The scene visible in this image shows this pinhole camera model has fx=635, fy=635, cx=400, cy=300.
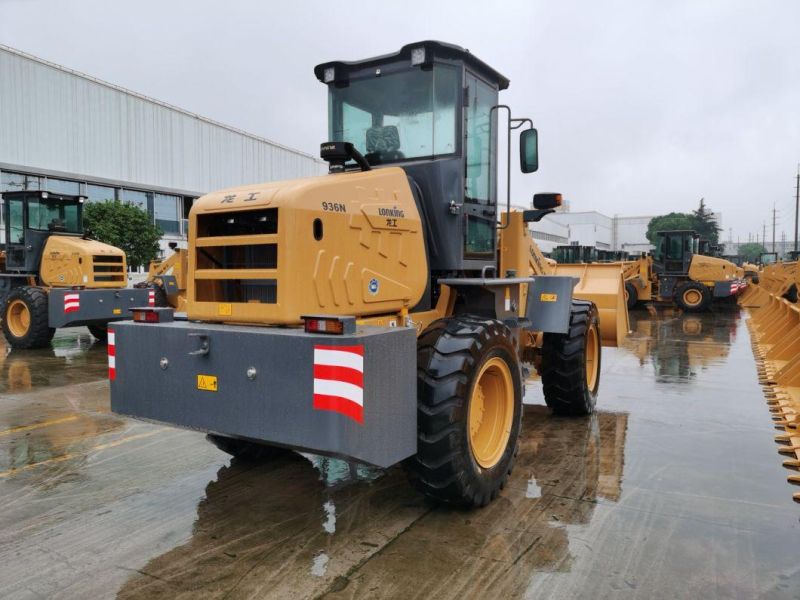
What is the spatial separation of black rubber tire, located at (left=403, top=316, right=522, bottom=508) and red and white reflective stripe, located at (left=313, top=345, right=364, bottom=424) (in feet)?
2.09

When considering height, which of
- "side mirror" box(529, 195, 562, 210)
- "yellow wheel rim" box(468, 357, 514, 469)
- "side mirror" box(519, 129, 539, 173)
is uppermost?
"side mirror" box(519, 129, 539, 173)

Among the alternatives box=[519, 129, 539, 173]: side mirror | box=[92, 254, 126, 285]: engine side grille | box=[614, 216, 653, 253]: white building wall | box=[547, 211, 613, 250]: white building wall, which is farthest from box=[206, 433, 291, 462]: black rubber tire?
box=[614, 216, 653, 253]: white building wall

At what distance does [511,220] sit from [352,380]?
10.4 ft

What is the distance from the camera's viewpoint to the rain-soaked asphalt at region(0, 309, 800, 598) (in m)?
3.25

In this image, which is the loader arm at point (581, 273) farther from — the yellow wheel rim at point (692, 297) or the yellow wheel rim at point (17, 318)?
A: the yellow wheel rim at point (692, 297)

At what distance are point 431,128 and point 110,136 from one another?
29.8 m

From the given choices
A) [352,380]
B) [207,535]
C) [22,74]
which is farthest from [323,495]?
[22,74]

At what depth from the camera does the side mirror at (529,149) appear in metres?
5.14

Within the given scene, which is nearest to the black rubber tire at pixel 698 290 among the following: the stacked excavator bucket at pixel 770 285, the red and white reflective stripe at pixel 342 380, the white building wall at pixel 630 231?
the stacked excavator bucket at pixel 770 285

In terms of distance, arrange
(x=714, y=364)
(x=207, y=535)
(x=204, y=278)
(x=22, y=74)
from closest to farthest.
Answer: (x=207, y=535)
(x=204, y=278)
(x=714, y=364)
(x=22, y=74)

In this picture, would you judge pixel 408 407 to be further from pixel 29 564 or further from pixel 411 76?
pixel 411 76

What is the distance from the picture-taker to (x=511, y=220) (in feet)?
19.5

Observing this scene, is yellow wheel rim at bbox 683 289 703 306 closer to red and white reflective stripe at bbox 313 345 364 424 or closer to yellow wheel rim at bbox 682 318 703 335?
yellow wheel rim at bbox 682 318 703 335

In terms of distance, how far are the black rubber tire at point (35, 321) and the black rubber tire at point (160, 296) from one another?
2.29 metres
